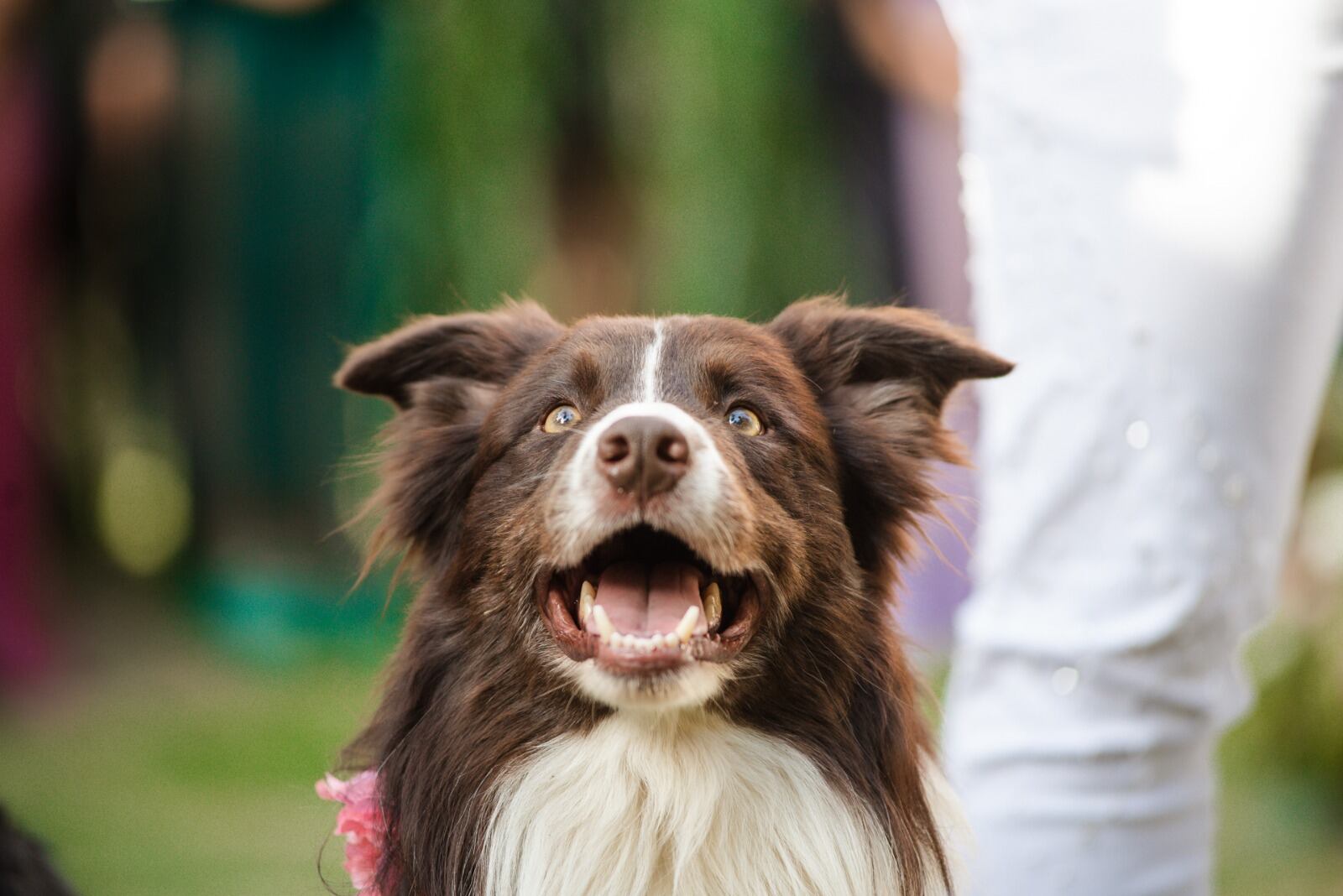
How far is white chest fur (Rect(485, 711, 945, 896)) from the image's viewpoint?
2.33 metres

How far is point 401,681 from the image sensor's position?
2553mm

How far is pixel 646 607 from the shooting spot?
91.1 inches

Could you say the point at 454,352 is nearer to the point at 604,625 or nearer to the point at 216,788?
the point at 604,625

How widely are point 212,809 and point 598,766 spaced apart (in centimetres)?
356

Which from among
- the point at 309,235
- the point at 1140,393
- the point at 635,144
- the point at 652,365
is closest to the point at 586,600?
the point at 652,365

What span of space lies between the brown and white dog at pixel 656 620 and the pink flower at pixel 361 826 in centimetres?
3

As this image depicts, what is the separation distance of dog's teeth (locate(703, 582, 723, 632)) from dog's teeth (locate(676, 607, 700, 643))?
8cm

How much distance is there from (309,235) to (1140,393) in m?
5.86

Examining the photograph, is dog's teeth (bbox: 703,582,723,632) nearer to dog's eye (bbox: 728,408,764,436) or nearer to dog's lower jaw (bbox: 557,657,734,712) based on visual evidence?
dog's lower jaw (bbox: 557,657,734,712)

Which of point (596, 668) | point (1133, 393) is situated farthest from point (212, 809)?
point (1133, 393)

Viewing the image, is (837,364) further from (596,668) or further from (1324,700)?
(1324,700)

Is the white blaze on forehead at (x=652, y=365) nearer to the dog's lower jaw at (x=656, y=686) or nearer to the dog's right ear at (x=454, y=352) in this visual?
the dog's right ear at (x=454, y=352)

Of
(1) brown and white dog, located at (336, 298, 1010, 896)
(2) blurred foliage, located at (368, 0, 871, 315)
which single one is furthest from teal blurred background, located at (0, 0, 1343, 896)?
(1) brown and white dog, located at (336, 298, 1010, 896)

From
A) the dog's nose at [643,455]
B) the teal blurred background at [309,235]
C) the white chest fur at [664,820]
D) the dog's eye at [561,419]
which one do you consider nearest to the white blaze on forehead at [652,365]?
the dog's eye at [561,419]
